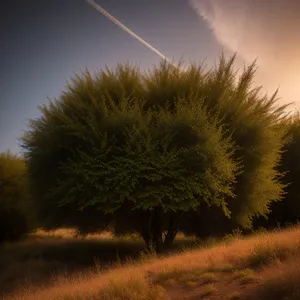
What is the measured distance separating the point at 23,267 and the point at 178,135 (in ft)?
32.1

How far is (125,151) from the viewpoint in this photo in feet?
43.3

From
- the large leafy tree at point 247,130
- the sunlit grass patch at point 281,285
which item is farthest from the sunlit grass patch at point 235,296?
the large leafy tree at point 247,130

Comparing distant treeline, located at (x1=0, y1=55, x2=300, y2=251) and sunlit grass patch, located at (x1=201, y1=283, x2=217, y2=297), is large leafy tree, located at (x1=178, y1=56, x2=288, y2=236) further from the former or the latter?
sunlit grass patch, located at (x1=201, y1=283, x2=217, y2=297)

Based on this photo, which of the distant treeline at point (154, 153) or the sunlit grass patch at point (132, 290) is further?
the distant treeline at point (154, 153)

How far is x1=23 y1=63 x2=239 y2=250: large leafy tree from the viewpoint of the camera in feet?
42.1

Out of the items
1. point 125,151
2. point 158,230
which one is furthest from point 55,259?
point 125,151

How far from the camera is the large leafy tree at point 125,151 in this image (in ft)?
42.1

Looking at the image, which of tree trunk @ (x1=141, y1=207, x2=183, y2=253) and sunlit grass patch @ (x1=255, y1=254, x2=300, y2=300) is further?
tree trunk @ (x1=141, y1=207, x2=183, y2=253)

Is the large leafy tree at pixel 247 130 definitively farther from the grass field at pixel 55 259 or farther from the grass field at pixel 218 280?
the grass field at pixel 218 280

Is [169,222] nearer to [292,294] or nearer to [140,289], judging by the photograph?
[140,289]


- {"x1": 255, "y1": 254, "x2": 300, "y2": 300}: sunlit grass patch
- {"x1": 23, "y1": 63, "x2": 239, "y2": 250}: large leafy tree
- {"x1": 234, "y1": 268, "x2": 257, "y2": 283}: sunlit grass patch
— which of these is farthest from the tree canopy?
{"x1": 255, "y1": 254, "x2": 300, "y2": 300}: sunlit grass patch

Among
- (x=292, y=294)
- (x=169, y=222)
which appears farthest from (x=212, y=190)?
(x=292, y=294)

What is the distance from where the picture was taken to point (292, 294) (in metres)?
4.54

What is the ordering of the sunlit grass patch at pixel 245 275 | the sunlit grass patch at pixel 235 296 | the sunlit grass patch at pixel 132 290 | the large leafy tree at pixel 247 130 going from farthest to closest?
the large leafy tree at pixel 247 130, the sunlit grass patch at pixel 245 275, the sunlit grass patch at pixel 132 290, the sunlit grass patch at pixel 235 296
